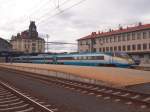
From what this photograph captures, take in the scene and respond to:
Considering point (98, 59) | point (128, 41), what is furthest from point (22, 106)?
point (128, 41)

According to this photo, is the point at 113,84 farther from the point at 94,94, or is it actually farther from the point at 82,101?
the point at 82,101

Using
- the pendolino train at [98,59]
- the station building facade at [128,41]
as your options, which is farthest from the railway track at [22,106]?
the station building facade at [128,41]

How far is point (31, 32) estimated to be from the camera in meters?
43.2

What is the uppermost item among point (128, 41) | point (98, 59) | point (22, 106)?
point (128, 41)

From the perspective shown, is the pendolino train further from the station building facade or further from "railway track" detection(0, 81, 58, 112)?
"railway track" detection(0, 81, 58, 112)

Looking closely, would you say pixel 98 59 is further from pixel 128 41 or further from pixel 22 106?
pixel 128 41

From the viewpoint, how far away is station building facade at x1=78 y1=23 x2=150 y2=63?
3071 inches

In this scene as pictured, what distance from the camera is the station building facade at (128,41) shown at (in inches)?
3071

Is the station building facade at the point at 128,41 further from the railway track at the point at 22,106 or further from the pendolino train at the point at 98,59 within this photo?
the railway track at the point at 22,106

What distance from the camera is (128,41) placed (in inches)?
3383

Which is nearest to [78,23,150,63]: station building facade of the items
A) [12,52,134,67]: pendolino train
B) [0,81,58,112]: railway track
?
[12,52,134,67]: pendolino train

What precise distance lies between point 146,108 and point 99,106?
6.17ft

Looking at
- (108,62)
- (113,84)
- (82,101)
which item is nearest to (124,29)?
(108,62)

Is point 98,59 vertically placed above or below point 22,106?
above
